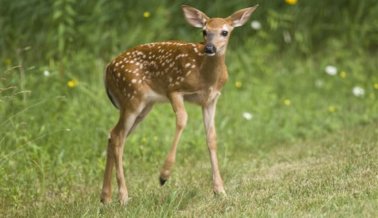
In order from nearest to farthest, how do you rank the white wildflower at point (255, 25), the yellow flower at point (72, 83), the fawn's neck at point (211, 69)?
the fawn's neck at point (211, 69) → the yellow flower at point (72, 83) → the white wildflower at point (255, 25)

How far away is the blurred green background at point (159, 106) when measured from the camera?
8875 millimetres

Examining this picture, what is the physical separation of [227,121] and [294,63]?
2324 millimetres

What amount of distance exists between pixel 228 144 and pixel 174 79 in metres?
2.39

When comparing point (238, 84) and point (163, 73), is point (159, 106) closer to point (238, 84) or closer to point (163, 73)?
point (238, 84)

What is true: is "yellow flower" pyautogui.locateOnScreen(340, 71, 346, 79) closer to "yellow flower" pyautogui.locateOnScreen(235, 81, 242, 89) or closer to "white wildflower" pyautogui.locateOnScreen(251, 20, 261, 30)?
"yellow flower" pyautogui.locateOnScreen(235, 81, 242, 89)

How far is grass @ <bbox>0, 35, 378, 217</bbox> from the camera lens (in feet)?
23.3

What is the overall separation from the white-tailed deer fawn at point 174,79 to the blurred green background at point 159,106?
0.64m

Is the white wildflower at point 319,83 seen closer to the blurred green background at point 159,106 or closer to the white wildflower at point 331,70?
the blurred green background at point 159,106

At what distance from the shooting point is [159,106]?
10719 millimetres

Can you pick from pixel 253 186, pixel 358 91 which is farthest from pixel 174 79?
pixel 358 91

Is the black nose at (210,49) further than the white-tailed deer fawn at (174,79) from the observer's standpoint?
No

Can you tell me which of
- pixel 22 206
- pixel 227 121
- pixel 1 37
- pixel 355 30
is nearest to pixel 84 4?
pixel 1 37

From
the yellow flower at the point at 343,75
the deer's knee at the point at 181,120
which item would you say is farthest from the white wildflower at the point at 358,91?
the deer's knee at the point at 181,120

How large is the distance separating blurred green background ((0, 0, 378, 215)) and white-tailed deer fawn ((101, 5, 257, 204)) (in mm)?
641
